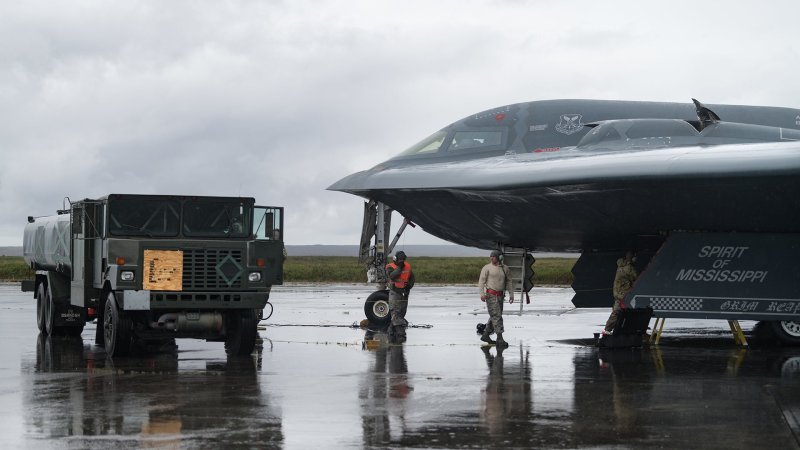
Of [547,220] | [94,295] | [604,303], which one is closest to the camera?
[94,295]

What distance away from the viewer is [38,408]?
955cm

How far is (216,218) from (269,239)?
80cm

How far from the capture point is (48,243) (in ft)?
60.6

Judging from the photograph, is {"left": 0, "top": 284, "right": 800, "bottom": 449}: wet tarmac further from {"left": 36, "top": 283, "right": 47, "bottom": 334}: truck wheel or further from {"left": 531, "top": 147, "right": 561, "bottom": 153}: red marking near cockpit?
{"left": 531, "top": 147, "right": 561, "bottom": 153}: red marking near cockpit

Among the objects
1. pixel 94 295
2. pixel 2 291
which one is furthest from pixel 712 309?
pixel 2 291

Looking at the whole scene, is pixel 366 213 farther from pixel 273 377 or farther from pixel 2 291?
pixel 2 291

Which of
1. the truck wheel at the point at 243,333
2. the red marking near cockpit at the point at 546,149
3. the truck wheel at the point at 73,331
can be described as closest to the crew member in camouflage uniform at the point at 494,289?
the red marking near cockpit at the point at 546,149

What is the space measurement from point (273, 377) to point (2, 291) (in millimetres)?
27855

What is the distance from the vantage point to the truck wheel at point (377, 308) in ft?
65.5

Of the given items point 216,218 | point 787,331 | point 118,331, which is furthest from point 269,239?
point 787,331

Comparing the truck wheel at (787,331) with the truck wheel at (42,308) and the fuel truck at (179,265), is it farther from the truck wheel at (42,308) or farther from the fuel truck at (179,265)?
the truck wheel at (42,308)

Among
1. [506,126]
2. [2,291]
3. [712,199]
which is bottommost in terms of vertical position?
[2,291]

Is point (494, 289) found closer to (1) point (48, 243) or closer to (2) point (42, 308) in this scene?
(1) point (48, 243)

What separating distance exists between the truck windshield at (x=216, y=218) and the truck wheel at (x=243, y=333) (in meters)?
1.12
